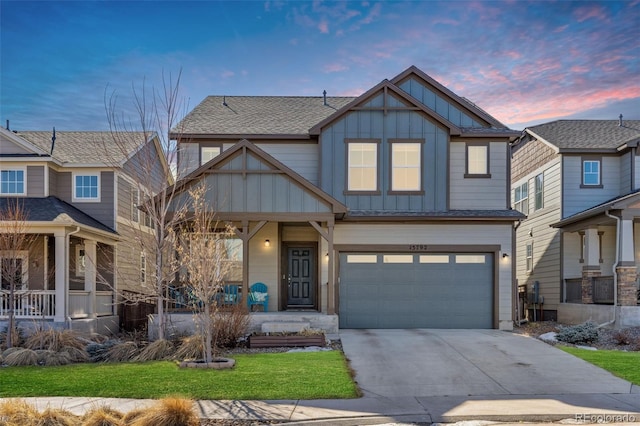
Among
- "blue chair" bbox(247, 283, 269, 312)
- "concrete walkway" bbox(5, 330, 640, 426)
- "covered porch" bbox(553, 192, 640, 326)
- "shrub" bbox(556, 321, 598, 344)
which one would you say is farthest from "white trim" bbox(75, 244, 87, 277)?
"covered porch" bbox(553, 192, 640, 326)

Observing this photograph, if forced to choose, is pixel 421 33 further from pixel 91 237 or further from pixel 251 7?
pixel 91 237

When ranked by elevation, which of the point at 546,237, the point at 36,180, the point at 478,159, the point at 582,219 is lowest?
the point at 546,237

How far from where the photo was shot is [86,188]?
2014 cm

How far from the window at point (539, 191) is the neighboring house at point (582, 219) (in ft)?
0.13

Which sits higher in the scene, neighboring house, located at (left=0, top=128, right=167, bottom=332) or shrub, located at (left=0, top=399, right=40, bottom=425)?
neighboring house, located at (left=0, top=128, right=167, bottom=332)

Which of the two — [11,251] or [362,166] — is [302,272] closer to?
[362,166]

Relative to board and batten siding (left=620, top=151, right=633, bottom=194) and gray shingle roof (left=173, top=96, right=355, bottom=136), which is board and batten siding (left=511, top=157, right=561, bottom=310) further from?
gray shingle roof (left=173, top=96, right=355, bottom=136)

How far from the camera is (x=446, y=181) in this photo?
60.4 ft

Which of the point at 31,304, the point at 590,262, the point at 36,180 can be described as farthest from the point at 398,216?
the point at 36,180

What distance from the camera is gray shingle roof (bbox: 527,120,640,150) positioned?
21312 millimetres

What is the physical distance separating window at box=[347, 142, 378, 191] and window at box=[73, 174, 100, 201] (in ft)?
29.4

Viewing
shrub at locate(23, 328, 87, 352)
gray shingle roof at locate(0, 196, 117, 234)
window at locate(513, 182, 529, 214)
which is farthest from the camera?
window at locate(513, 182, 529, 214)

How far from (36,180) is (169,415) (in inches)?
574

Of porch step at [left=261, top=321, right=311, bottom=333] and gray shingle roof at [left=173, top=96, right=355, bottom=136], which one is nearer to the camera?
porch step at [left=261, top=321, right=311, bottom=333]
